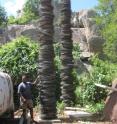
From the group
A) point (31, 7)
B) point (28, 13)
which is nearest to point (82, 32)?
point (28, 13)

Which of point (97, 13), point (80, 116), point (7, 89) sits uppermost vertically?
point (97, 13)

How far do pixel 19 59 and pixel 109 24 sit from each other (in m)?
18.6

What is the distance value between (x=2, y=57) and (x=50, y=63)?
724cm

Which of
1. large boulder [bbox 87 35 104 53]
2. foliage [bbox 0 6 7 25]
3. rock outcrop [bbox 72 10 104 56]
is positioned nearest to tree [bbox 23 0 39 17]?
foliage [bbox 0 6 7 25]

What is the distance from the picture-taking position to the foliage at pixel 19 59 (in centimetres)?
2523

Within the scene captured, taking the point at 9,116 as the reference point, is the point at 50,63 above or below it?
above

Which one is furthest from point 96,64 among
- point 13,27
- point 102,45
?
point 13,27

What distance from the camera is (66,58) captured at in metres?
24.4

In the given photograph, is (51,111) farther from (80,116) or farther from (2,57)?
(2,57)

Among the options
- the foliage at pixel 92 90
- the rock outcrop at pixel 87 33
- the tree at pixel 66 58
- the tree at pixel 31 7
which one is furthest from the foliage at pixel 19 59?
the tree at pixel 31 7

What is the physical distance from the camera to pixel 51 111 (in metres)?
19.7

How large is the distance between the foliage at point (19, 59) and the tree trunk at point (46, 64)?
5.42m

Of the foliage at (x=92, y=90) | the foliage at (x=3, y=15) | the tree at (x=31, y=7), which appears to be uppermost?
the tree at (x=31, y=7)

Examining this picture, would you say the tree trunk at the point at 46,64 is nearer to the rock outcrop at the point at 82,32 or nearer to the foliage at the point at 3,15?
the rock outcrop at the point at 82,32
